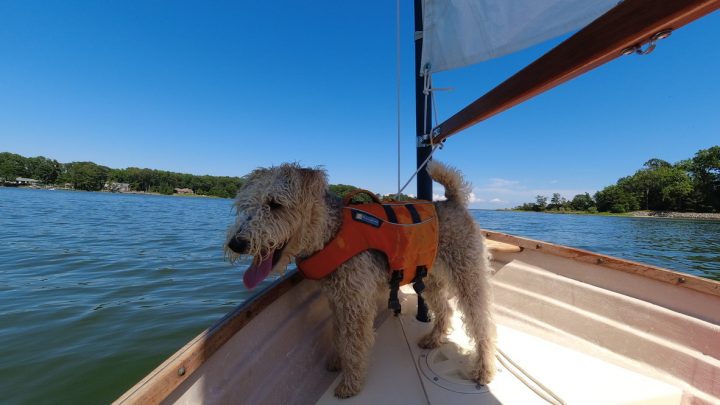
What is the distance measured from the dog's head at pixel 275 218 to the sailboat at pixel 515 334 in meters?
0.50

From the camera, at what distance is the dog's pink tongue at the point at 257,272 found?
6.32 feet

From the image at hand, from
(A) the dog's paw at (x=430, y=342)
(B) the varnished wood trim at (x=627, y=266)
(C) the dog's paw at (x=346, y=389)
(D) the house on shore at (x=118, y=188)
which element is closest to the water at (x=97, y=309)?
(C) the dog's paw at (x=346, y=389)

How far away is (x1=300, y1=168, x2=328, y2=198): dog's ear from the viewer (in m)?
2.17

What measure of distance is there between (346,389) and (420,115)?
119 inches

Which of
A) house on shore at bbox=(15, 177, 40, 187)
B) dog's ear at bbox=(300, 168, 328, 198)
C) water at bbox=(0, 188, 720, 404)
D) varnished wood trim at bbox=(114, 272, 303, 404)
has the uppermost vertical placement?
house on shore at bbox=(15, 177, 40, 187)

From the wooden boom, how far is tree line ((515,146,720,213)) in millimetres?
84347

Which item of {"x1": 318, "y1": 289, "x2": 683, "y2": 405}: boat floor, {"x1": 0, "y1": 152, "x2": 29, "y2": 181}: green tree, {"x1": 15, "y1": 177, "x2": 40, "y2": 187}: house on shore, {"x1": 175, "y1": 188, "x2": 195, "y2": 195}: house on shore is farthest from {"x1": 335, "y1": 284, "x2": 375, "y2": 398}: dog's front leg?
{"x1": 0, "y1": 152, "x2": 29, "y2": 181}: green tree

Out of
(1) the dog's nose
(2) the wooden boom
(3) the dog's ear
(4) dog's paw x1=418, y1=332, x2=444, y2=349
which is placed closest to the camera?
(2) the wooden boom

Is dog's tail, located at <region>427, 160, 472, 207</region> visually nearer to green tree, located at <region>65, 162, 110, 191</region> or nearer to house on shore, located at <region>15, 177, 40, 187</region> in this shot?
green tree, located at <region>65, 162, 110, 191</region>

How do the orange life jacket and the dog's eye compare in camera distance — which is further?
the orange life jacket

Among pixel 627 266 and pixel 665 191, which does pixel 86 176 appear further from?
pixel 665 191

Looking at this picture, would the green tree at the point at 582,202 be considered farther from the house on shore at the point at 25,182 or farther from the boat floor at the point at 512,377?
the house on shore at the point at 25,182

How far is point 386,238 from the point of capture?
7.99 feet

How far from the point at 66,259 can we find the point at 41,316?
3.76 meters
